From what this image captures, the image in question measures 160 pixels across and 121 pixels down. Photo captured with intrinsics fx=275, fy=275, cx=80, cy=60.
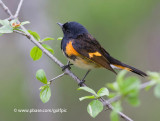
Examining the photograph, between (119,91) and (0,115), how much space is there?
19.5 feet

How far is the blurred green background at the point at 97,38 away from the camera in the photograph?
6.34 metres

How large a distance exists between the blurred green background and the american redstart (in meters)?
2.28

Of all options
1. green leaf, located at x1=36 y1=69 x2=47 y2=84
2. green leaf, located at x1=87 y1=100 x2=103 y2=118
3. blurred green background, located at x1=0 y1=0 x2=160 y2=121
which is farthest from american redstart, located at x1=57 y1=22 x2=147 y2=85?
blurred green background, located at x1=0 y1=0 x2=160 y2=121

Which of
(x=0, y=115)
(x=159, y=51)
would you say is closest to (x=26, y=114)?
(x=0, y=115)

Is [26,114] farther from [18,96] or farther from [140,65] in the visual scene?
[140,65]

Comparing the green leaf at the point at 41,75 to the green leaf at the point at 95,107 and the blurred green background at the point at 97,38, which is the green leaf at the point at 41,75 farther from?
the blurred green background at the point at 97,38

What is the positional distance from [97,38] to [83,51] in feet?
12.4

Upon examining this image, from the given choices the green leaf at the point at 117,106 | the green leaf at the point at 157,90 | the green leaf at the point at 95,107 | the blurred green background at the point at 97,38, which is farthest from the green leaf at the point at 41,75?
the blurred green background at the point at 97,38

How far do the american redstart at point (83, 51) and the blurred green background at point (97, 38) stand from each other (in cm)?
228

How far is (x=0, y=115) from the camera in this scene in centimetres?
658

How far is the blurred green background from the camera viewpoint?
6345 mm

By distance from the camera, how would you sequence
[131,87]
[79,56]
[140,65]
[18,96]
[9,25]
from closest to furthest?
[131,87] → [9,25] → [79,56] → [18,96] → [140,65]

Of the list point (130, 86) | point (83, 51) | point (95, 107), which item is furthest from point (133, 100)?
point (83, 51)

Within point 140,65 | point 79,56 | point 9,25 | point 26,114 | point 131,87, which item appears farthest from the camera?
point 140,65
